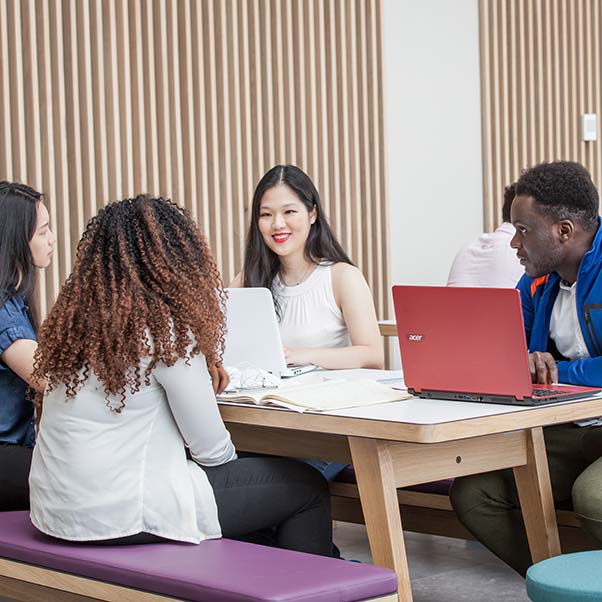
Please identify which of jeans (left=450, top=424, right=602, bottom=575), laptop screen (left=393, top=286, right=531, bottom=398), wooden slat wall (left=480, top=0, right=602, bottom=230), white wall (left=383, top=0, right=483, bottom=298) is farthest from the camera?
wooden slat wall (left=480, top=0, right=602, bottom=230)

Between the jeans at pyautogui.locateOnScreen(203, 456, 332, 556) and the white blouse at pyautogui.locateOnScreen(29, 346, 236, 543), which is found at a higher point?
the white blouse at pyautogui.locateOnScreen(29, 346, 236, 543)

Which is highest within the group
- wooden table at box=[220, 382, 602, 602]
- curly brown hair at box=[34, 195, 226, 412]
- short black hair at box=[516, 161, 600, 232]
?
short black hair at box=[516, 161, 600, 232]

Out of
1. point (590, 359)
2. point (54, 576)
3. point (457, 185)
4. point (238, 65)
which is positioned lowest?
point (54, 576)

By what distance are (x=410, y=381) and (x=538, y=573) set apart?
0.65 meters

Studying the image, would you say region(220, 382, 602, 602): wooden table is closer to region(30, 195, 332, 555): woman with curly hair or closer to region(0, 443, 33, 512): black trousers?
region(30, 195, 332, 555): woman with curly hair

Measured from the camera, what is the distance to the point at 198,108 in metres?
5.54

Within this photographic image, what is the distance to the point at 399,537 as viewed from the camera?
2.68m

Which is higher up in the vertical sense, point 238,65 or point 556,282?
point 238,65

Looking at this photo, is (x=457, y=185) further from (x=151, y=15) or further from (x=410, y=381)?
(x=410, y=381)

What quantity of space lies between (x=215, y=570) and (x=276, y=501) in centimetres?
52

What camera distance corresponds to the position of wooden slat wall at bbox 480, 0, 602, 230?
22.9 feet

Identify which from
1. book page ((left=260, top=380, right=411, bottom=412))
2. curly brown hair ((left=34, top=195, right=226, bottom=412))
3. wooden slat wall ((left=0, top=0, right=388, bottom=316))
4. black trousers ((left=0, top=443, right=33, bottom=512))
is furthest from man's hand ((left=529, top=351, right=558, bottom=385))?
wooden slat wall ((left=0, top=0, right=388, bottom=316))

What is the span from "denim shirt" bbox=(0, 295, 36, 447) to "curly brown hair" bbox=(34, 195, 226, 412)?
45 cm

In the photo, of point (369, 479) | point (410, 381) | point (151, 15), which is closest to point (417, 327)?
point (410, 381)
